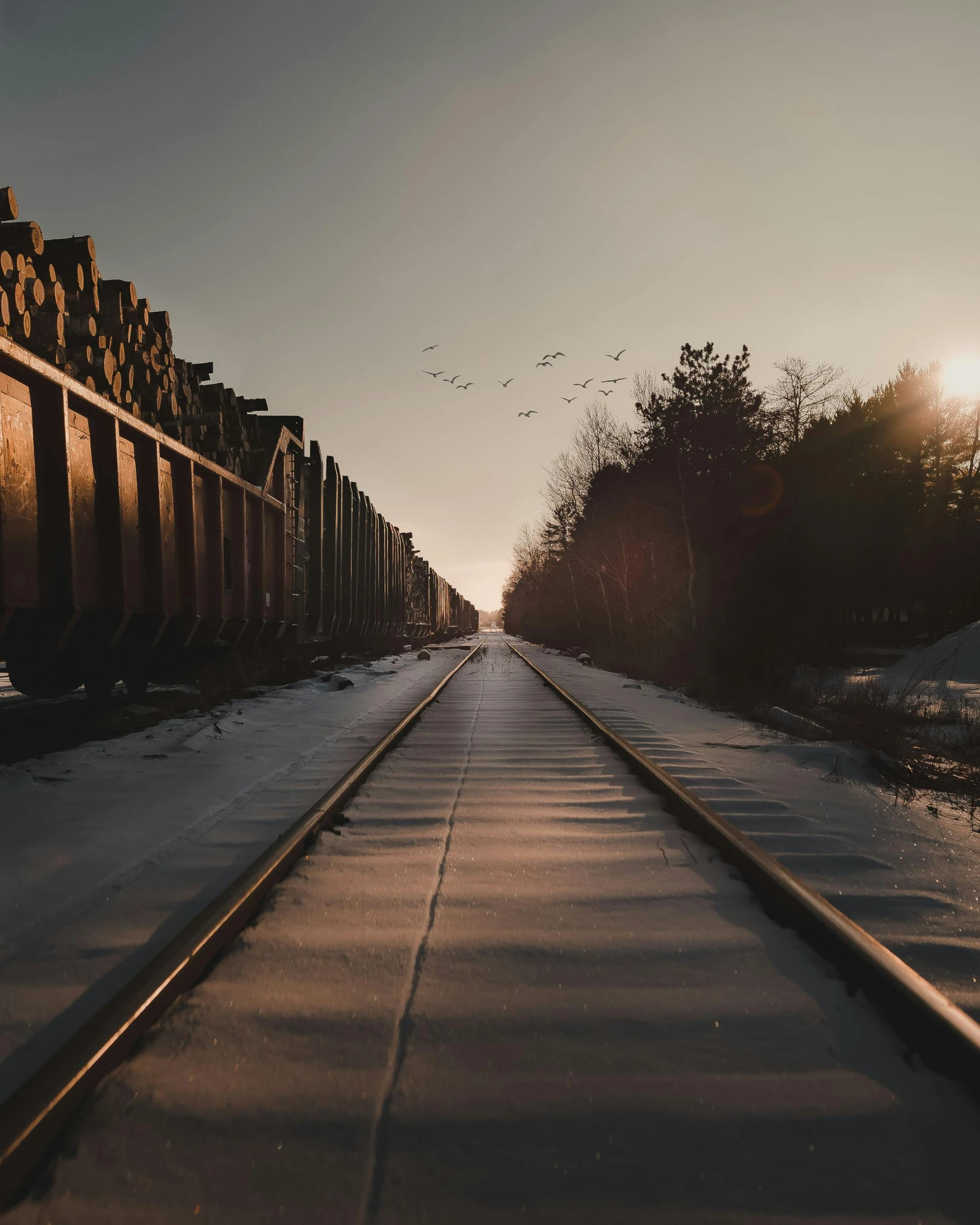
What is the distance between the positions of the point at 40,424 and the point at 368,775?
3216 millimetres

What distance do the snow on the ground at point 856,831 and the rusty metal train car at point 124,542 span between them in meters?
4.51

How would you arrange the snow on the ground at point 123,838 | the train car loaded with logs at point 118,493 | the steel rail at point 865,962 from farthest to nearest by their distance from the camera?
the train car loaded with logs at point 118,493
the snow on the ground at point 123,838
the steel rail at point 865,962

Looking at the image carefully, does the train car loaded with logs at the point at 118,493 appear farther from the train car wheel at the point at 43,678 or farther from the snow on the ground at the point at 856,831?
the snow on the ground at the point at 856,831

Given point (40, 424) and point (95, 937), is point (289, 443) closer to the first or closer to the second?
point (40, 424)

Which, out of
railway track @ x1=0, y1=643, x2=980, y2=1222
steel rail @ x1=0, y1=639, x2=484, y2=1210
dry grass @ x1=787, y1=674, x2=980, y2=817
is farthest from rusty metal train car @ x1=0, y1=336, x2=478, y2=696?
dry grass @ x1=787, y1=674, x2=980, y2=817

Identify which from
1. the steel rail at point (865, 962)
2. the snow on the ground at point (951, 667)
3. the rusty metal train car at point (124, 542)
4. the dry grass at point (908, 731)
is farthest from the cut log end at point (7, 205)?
the snow on the ground at point (951, 667)

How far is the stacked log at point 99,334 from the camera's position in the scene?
504 cm

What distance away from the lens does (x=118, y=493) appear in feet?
17.9

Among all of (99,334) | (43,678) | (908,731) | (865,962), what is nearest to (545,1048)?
(865,962)

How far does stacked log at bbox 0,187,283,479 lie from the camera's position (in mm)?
5039

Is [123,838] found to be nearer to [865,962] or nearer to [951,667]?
[865,962]

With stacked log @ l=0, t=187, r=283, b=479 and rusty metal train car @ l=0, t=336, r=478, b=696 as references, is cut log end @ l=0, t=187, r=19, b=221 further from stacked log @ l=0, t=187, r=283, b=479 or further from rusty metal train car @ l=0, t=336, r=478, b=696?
rusty metal train car @ l=0, t=336, r=478, b=696

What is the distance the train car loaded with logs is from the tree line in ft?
27.5

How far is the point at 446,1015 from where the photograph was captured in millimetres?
1887
